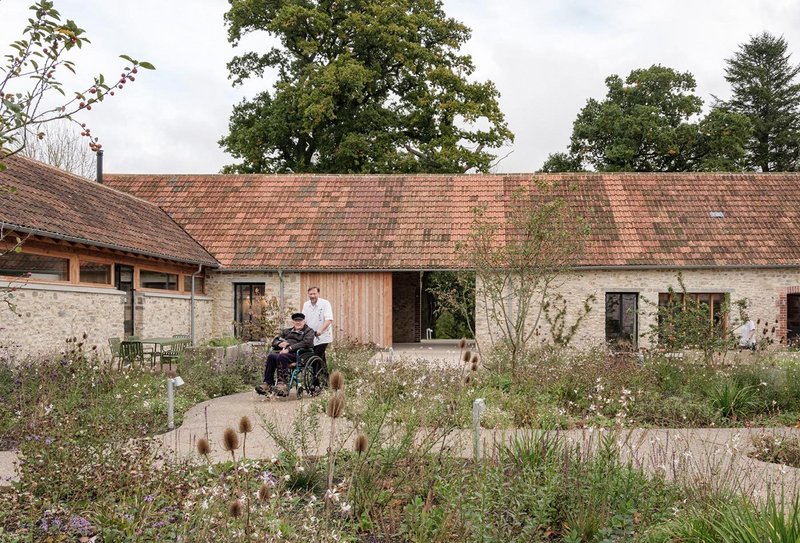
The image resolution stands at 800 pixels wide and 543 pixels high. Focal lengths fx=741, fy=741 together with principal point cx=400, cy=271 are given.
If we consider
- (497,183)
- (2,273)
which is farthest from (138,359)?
(497,183)

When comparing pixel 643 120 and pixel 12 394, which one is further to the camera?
pixel 643 120

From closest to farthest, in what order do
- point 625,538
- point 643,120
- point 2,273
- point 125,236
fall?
1. point 625,538
2. point 2,273
3. point 125,236
4. point 643,120

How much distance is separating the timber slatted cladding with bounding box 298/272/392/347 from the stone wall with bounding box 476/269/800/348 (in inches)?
108

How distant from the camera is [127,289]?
16422 millimetres

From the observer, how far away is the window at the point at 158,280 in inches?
679

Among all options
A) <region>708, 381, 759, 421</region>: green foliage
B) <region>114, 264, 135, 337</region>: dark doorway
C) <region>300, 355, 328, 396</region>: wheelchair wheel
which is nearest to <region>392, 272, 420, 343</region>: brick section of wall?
<region>114, 264, 135, 337</region>: dark doorway

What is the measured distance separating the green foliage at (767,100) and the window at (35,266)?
3595cm

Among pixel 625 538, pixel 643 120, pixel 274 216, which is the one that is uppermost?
pixel 643 120

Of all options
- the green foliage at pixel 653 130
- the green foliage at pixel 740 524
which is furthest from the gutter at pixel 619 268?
the green foliage at pixel 740 524

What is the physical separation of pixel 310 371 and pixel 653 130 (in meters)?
25.7

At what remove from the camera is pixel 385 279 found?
20438mm

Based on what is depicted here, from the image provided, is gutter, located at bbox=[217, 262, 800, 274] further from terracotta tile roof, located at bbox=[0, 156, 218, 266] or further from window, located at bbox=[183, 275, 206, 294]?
terracotta tile roof, located at bbox=[0, 156, 218, 266]

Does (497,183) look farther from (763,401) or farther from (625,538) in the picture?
(625,538)

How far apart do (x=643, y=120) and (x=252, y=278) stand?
1982 centimetres
